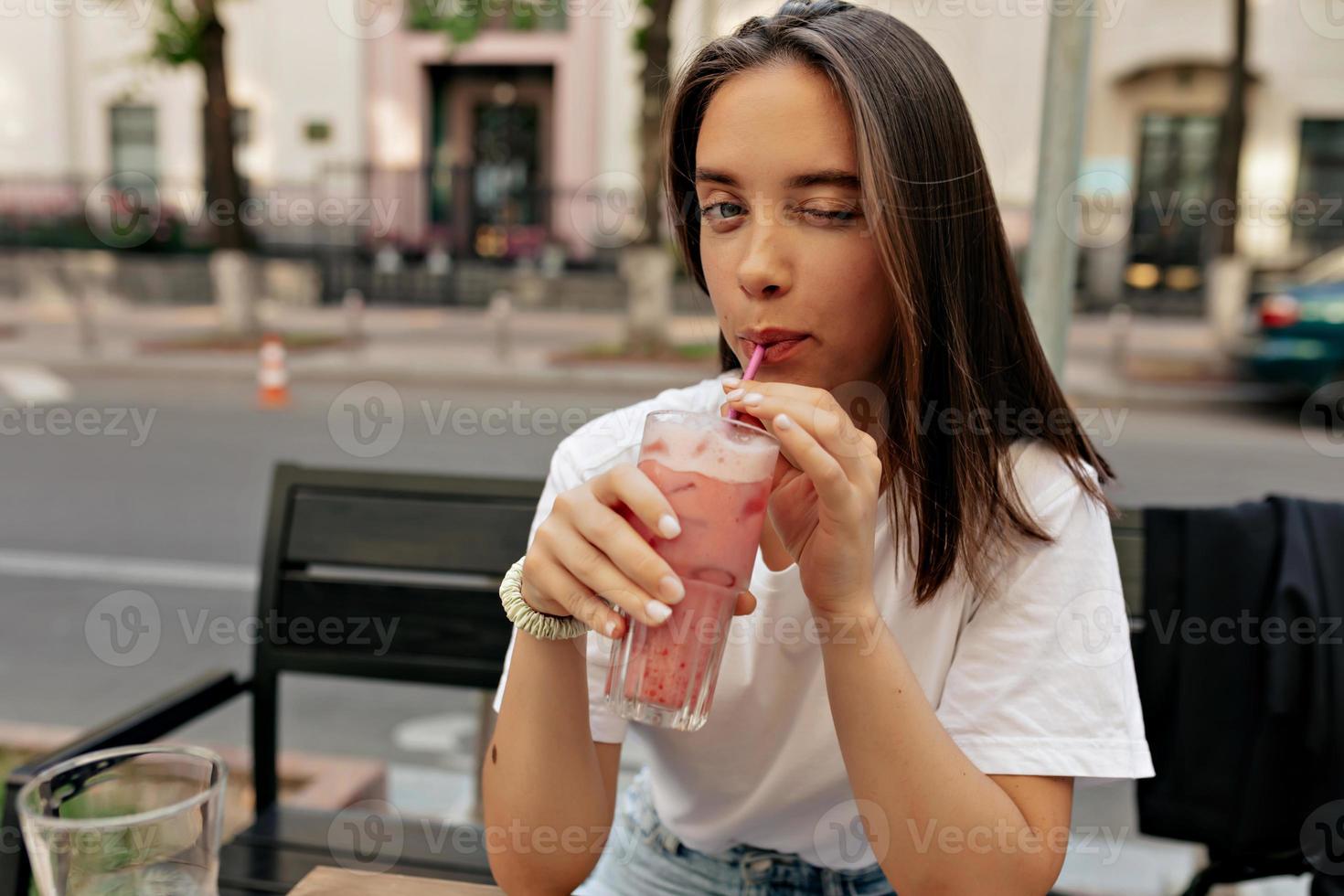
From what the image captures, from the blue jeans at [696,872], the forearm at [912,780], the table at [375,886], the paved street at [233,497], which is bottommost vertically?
the paved street at [233,497]

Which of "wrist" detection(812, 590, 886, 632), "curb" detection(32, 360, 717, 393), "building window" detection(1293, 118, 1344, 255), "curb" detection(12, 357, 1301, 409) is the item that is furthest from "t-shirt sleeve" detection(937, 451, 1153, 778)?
"building window" detection(1293, 118, 1344, 255)

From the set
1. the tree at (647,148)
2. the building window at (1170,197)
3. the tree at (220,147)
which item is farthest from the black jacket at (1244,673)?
the building window at (1170,197)

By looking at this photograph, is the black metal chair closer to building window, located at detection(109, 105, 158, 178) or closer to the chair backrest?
the chair backrest

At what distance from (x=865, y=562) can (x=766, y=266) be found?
0.37 meters

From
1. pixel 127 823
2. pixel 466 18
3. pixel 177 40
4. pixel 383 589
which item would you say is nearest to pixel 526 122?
pixel 177 40

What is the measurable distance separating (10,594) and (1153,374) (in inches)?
393

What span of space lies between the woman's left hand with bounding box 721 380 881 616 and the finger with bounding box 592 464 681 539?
0.47 feet

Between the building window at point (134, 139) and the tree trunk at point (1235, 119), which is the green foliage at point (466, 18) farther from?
the building window at point (134, 139)

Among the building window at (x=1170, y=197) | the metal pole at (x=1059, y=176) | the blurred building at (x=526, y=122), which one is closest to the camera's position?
the metal pole at (x=1059, y=176)

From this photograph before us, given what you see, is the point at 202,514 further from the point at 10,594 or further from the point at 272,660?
the point at 272,660

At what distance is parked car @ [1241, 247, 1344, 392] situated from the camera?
29.6 feet

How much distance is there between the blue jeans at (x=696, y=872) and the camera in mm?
1655

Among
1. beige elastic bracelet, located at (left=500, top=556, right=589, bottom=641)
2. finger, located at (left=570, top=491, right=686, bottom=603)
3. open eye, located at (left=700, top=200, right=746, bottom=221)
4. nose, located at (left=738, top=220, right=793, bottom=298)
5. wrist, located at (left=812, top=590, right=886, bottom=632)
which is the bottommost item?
beige elastic bracelet, located at (left=500, top=556, right=589, bottom=641)

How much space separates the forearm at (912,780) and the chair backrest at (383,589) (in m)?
1.12
